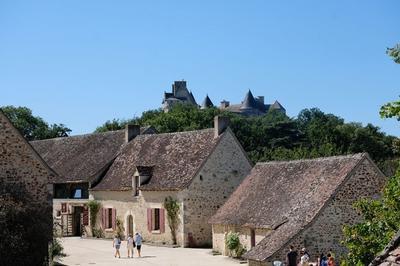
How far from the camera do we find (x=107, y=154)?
42.5 m

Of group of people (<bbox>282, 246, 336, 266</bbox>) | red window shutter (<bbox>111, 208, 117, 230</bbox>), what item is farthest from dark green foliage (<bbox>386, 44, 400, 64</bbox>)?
red window shutter (<bbox>111, 208, 117, 230</bbox>)

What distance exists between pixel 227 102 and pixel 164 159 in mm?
107485

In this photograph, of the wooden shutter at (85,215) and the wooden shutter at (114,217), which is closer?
the wooden shutter at (114,217)

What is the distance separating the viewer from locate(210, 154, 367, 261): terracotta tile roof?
81.7ft

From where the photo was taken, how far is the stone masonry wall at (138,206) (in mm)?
36000

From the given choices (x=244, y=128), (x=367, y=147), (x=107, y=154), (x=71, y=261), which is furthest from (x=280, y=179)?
(x=244, y=128)

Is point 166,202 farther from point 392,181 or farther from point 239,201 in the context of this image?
point 392,181

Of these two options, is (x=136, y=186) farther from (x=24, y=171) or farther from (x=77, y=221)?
(x=24, y=171)

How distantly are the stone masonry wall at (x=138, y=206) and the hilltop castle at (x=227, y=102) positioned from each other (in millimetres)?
88238

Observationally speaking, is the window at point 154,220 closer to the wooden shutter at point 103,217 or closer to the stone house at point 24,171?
the wooden shutter at point 103,217

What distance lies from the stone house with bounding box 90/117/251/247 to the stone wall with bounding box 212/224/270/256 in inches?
147

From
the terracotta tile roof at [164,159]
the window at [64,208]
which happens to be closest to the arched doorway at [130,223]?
the terracotta tile roof at [164,159]

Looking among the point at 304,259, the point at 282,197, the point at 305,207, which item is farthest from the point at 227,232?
the point at 304,259

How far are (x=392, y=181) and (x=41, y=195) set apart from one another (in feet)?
52.1
